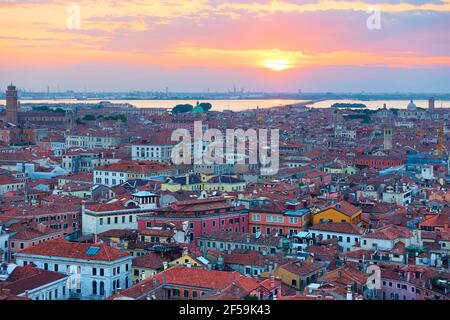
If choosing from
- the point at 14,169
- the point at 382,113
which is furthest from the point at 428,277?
the point at 382,113

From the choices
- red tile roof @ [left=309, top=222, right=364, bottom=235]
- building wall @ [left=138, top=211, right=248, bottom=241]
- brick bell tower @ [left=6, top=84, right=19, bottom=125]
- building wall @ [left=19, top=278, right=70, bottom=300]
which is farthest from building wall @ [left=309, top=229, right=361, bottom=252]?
brick bell tower @ [left=6, top=84, right=19, bottom=125]

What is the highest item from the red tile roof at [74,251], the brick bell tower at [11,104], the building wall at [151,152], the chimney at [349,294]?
the brick bell tower at [11,104]

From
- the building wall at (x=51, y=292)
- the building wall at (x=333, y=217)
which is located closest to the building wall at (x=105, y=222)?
the building wall at (x=333, y=217)

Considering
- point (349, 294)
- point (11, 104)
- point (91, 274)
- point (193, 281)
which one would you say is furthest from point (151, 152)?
point (11, 104)

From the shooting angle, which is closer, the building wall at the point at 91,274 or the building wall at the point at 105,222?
the building wall at the point at 91,274

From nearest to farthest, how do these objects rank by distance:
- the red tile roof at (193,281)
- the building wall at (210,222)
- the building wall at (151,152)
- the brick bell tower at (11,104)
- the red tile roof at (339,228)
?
the red tile roof at (193,281)
the red tile roof at (339,228)
the building wall at (210,222)
the building wall at (151,152)
the brick bell tower at (11,104)

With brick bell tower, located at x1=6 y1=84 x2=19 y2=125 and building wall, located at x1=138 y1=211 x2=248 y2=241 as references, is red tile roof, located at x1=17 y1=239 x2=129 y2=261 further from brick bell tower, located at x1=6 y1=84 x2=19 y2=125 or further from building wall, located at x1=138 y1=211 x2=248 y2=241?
brick bell tower, located at x1=6 y1=84 x2=19 y2=125

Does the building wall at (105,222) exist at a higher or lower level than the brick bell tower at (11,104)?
lower

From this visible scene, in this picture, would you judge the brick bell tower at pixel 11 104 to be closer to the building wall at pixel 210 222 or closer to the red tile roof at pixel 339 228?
the building wall at pixel 210 222

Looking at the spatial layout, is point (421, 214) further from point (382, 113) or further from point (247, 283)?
point (382, 113)

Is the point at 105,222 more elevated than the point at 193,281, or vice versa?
the point at 193,281

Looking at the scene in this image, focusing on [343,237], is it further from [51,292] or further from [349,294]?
[51,292]
